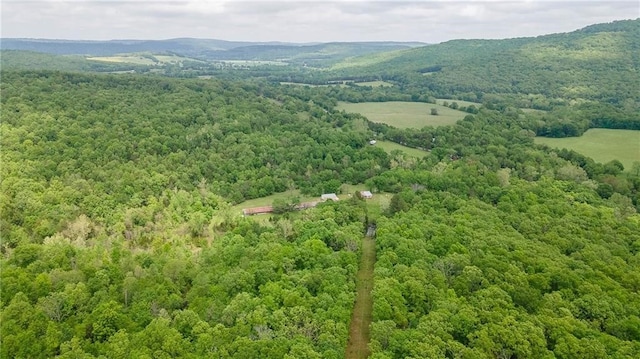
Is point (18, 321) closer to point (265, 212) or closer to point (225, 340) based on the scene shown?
point (225, 340)

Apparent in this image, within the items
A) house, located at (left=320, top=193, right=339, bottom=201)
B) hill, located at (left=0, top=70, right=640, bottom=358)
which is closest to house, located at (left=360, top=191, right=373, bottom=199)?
hill, located at (left=0, top=70, right=640, bottom=358)

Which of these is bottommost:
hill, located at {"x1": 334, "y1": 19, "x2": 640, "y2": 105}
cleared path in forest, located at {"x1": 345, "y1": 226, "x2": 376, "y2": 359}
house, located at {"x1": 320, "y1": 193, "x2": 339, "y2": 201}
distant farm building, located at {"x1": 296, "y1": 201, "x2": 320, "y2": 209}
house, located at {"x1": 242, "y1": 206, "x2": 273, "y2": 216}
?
cleared path in forest, located at {"x1": 345, "y1": 226, "x2": 376, "y2": 359}

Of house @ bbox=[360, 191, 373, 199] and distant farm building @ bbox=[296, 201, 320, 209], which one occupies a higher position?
house @ bbox=[360, 191, 373, 199]

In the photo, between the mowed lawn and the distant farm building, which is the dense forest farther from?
the mowed lawn

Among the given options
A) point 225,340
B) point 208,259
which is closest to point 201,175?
point 208,259

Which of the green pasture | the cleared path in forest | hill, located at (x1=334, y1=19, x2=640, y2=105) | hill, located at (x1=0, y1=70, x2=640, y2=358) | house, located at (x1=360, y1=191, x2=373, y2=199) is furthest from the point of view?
hill, located at (x1=334, y1=19, x2=640, y2=105)

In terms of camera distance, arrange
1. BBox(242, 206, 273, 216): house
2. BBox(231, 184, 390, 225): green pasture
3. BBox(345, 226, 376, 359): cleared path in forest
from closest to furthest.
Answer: BBox(345, 226, 376, 359): cleared path in forest → BBox(231, 184, 390, 225): green pasture → BBox(242, 206, 273, 216): house

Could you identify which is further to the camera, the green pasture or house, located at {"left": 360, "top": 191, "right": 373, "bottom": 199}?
house, located at {"left": 360, "top": 191, "right": 373, "bottom": 199}
